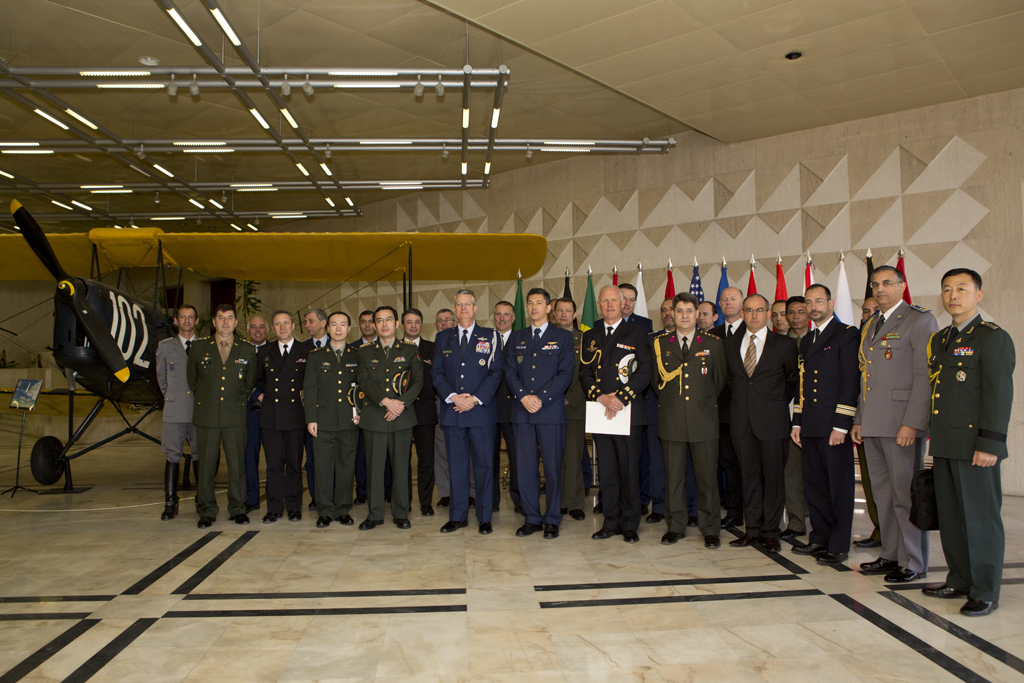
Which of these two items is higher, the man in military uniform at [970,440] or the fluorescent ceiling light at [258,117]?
the fluorescent ceiling light at [258,117]

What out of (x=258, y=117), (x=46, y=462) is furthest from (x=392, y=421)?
(x=258, y=117)

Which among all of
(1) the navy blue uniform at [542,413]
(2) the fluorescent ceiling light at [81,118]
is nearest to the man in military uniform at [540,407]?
(1) the navy blue uniform at [542,413]

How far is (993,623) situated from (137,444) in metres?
11.0

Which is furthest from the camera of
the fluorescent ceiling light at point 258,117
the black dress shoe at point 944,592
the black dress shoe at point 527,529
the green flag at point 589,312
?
the green flag at point 589,312

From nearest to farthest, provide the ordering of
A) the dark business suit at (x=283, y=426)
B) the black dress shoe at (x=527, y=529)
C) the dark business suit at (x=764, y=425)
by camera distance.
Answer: the dark business suit at (x=764, y=425) → the black dress shoe at (x=527, y=529) → the dark business suit at (x=283, y=426)

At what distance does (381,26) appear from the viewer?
5883mm

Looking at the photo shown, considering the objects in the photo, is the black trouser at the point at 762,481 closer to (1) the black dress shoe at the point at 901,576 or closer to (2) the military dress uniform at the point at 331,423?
(1) the black dress shoe at the point at 901,576

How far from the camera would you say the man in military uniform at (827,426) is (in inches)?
139

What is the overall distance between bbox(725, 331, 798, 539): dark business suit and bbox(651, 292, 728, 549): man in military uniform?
0.15 metres

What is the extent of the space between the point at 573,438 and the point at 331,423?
185 cm

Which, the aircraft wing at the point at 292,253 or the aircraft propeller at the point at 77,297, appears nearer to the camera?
the aircraft propeller at the point at 77,297

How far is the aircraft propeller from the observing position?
4.68 meters

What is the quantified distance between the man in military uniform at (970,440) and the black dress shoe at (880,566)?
33 cm

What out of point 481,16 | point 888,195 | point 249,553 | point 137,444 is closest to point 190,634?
point 249,553
